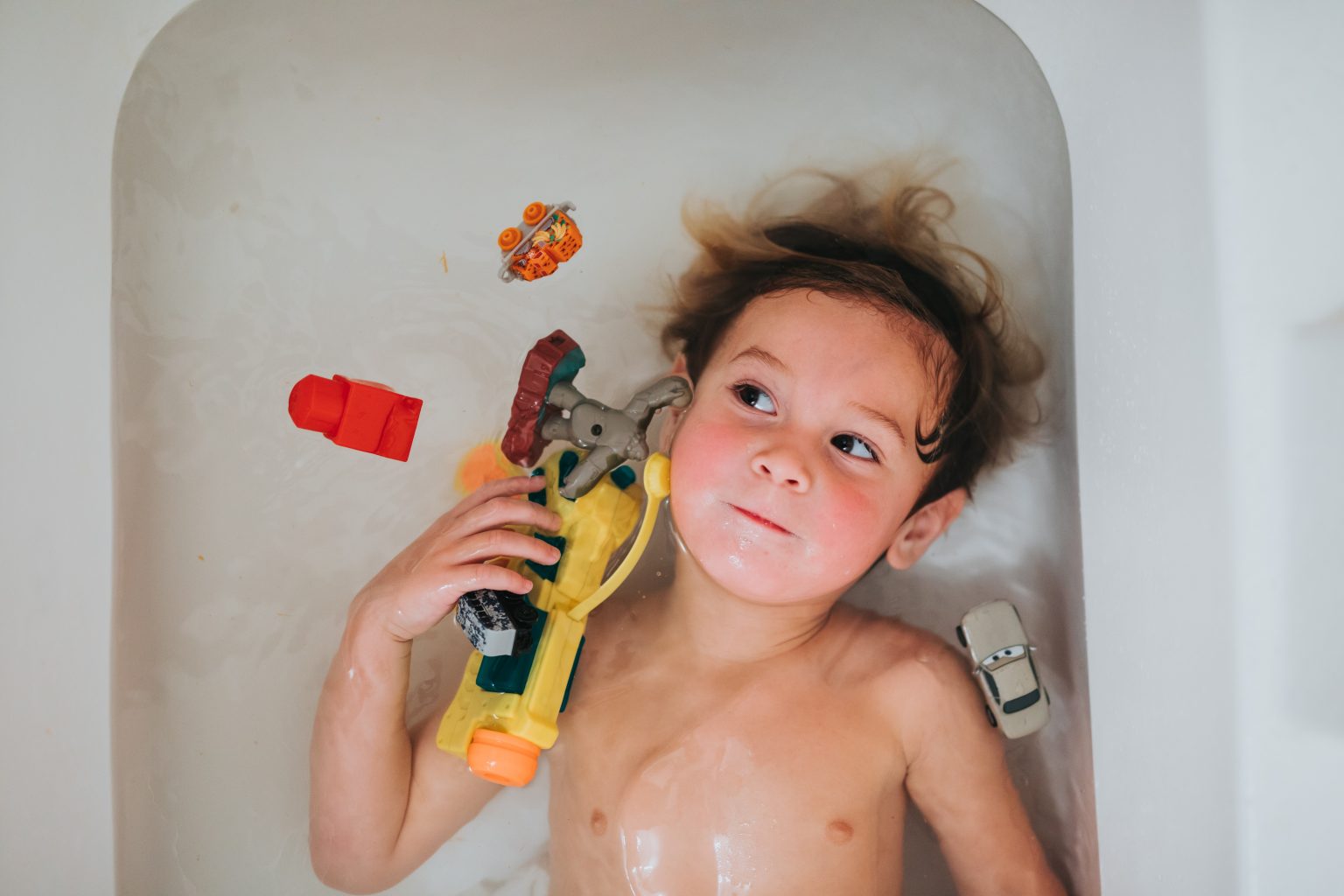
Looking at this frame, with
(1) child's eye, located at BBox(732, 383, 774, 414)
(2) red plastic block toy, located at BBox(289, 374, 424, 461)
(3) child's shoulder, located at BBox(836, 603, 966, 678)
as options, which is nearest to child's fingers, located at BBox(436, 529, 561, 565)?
(2) red plastic block toy, located at BBox(289, 374, 424, 461)

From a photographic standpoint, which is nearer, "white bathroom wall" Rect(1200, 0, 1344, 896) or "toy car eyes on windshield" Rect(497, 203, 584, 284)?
"white bathroom wall" Rect(1200, 0, 1344, 896)

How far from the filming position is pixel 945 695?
0.91 metres

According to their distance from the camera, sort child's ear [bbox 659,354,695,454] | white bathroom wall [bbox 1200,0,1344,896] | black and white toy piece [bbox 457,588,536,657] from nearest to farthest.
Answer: white bathroom wall [bbox 1200,0,1344,896] < black and white toy piece [bbox 457,588,536,657] < child's ear [bbox 659,354,695,454]

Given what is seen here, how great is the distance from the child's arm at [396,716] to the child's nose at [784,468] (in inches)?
7.6

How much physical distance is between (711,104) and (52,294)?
2.40ft

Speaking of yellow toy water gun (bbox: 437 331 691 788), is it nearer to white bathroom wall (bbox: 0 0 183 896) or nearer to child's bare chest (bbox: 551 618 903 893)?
child's bare chest (bbox: 551 618 903 893)

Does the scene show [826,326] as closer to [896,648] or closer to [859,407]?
[859,407]

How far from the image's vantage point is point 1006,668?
884 mm

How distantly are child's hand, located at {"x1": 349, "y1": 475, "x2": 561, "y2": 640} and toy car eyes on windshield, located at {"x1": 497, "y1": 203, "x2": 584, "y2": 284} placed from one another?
0.20 m

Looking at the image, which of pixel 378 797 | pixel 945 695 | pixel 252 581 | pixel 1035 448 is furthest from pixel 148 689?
pixel 1035 448

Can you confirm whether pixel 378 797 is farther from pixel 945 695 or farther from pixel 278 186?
pixel 278 186

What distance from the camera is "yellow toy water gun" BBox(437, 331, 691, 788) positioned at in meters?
0.78

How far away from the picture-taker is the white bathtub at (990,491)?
0.66 meters

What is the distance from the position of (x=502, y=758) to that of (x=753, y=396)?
1.27 ft
